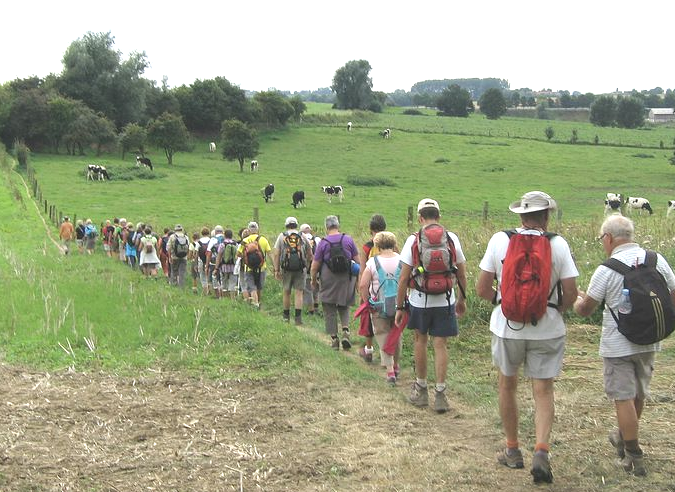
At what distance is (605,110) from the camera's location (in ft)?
325

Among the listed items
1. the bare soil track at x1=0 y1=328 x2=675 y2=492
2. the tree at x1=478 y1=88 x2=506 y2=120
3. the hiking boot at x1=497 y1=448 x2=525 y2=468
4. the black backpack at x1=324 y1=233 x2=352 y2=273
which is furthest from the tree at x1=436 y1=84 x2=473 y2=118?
the hiking boot at x1=497 y1=448 x2=525 y2=468

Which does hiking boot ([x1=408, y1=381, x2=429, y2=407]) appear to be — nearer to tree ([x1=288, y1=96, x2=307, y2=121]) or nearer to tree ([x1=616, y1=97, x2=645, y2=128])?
tree ([x1=288, y1=96, x2=307, y2=121])

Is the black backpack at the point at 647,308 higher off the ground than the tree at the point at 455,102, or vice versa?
the tree at the point at 455,102

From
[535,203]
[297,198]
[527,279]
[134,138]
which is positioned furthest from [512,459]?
[134,138]

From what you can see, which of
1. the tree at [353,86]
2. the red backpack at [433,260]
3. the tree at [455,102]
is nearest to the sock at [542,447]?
the red backpack at [433,260]

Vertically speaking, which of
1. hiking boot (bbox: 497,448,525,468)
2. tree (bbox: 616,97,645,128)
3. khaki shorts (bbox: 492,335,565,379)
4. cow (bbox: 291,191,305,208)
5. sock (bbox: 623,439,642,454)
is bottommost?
cow (bbox: 291,191,305,208)

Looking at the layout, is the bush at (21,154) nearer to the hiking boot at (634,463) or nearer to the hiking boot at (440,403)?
the hiking boot at (440,403)

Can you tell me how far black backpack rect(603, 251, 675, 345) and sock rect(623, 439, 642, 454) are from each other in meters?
0.69

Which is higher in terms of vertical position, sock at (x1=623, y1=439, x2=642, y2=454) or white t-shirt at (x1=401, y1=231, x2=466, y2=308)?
white t-shirt at (x1=401, y1=231, x2=466, y2=308)

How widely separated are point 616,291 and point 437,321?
188 cm

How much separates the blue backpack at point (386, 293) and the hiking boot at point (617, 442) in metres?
3.05

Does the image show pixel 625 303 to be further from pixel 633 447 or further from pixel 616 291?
pixel 633 447

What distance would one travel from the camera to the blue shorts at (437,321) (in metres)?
6.74

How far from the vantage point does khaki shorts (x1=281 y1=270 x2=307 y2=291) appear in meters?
11.6
